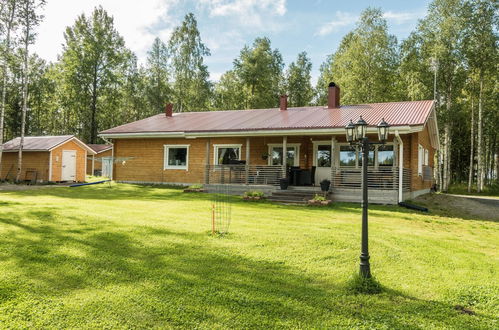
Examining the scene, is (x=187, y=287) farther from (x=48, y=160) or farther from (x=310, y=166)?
(x=48, y=160)

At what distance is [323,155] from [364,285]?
1101 centimetres

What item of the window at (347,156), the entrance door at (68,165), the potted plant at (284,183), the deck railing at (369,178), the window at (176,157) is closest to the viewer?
the deck railing at (369,178)

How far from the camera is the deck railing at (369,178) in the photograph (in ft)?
39.4

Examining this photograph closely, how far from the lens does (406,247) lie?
544 centimetres

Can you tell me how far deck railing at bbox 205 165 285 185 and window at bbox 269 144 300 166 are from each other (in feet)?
3.51

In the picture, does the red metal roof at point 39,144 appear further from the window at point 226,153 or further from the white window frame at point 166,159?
the window at point 226,153

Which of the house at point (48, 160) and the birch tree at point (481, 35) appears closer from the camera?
the house at point (48, 160)

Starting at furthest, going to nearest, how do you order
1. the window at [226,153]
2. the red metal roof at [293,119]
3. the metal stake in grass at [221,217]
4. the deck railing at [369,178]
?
the window at [226,153] < the red metal roof at [293,119] < the deck railing at [369,178] < the metal stake in grass at [221,217]

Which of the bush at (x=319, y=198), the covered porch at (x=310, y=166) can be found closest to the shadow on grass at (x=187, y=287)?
the bush at (x=319, y=198)

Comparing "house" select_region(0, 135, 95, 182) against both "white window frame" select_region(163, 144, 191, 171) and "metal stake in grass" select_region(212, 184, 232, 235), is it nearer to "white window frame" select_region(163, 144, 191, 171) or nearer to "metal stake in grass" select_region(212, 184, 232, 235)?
"white window frame" select_region(163, 144, 191, 171)

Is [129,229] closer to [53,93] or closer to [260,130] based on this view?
[260,130]

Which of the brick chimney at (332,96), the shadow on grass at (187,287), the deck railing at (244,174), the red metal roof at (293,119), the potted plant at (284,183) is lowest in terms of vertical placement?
the shadow on grass at (187,287)

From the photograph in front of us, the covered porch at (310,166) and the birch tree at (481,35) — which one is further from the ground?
the birch tree at (481,35)

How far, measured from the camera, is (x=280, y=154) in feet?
49.6
